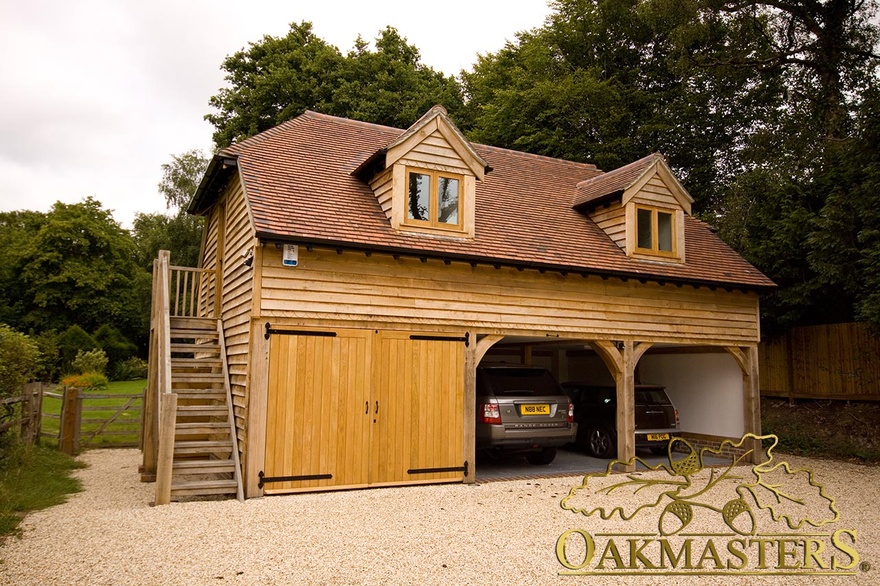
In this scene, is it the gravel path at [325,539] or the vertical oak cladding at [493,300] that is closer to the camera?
the gravel path at [325,539]

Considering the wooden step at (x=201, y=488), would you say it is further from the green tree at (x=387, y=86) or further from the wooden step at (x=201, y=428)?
the green tree at (x=387, y=86)

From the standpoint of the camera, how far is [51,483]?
969cm

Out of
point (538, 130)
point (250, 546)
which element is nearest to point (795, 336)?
point (538, 130)

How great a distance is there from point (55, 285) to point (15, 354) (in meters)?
30.8

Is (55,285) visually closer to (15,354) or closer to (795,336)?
(15,354)

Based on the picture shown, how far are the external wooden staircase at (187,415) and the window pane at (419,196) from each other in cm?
408

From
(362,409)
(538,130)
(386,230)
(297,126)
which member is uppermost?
(538,130)

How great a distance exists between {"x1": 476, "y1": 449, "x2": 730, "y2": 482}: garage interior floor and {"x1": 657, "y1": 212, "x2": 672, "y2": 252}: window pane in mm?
4404

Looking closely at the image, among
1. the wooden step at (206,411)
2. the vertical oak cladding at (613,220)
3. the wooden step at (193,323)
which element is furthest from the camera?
the vertical oak cladding at (613,220)

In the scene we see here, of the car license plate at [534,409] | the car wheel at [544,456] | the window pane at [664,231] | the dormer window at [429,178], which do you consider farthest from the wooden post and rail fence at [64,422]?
the window pane at [664,231]

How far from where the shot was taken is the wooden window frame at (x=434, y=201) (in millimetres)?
10742

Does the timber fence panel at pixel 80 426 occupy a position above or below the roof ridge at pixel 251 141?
below

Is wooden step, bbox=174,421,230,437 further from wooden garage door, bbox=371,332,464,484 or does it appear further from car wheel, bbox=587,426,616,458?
car wheel, bbox=587,426,616,458

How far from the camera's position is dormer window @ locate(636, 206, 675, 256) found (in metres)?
13.1
